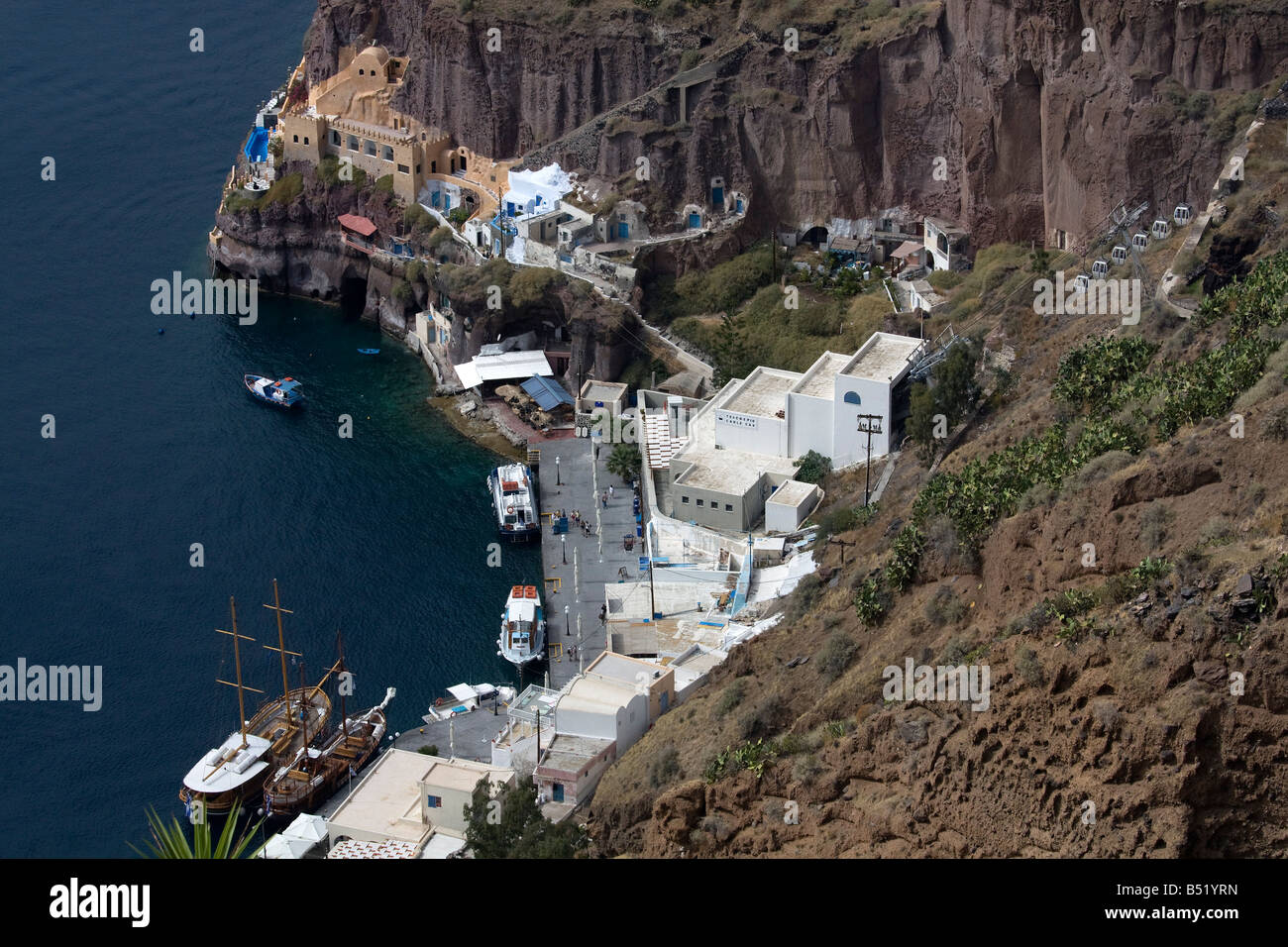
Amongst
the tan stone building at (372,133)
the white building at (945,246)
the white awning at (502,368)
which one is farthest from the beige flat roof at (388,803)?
the tan stone building at (372,133)

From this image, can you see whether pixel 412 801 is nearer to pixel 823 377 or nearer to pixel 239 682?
pixel 239 682

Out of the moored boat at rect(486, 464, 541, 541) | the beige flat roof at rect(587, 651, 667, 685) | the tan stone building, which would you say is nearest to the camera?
the beige flat roof at rect(587, 651, 667, 685)

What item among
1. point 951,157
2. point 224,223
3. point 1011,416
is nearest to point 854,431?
point 1011,416

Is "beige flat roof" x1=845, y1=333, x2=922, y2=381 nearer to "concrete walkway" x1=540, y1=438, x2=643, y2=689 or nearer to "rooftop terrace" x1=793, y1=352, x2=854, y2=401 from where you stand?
"rooftop terrace" x1=793, y1=352, x2=854, y2=401

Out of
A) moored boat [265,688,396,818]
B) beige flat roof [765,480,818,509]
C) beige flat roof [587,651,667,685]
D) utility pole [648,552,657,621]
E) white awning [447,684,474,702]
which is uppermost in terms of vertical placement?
beige flat roof [765,480,818,509]

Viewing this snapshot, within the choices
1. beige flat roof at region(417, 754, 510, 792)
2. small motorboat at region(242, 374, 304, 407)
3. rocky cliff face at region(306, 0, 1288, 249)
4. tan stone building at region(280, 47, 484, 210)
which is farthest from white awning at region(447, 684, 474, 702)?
tan stone building at region(280, 47, 484, 210)

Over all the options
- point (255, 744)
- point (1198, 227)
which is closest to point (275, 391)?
point (255, 744)

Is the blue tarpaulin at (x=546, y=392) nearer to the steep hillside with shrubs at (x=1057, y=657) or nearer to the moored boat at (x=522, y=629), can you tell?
the moored boat at (x=522, y=629)
